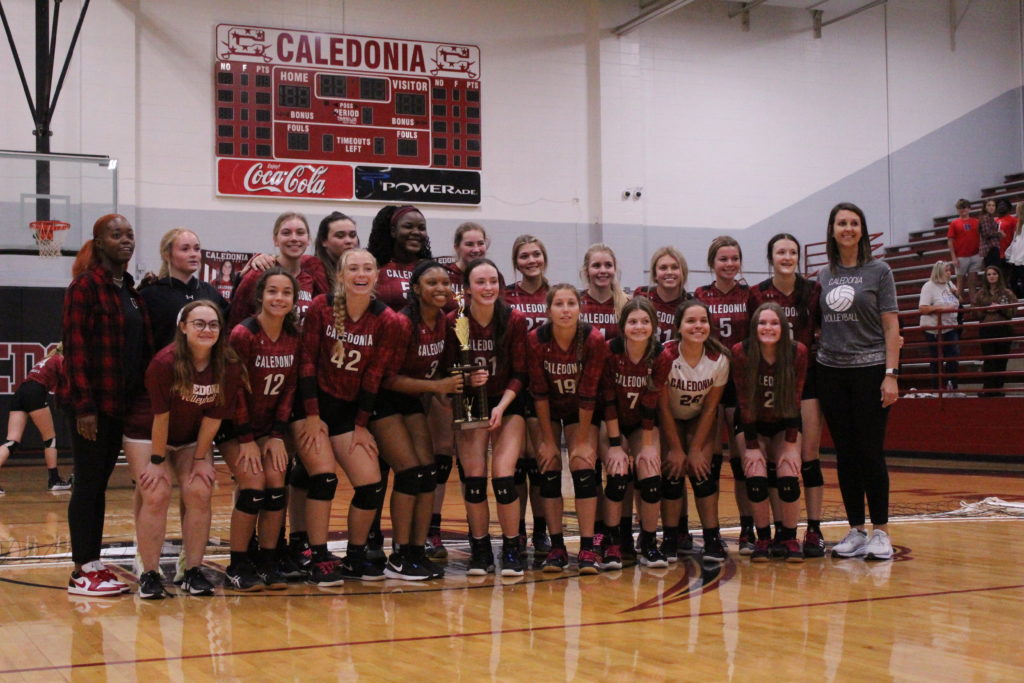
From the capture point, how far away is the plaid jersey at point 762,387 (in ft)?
17.6

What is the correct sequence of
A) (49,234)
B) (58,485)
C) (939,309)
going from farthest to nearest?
(939,309), (49,234), (58,485)

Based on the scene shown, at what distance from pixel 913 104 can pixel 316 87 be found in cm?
1044

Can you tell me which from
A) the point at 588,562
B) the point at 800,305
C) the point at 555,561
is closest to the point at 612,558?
the point at 588,562

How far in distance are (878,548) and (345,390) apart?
9.00 ft

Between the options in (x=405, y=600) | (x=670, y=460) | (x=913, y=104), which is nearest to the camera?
(x=405, y=600)

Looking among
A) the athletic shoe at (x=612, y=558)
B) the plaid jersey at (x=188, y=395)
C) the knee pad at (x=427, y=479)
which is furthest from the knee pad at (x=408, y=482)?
the athletic shoe at (x=612, y=558)

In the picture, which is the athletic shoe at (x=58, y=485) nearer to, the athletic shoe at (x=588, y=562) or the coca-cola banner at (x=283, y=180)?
the coca-cola banner at (x=283, y=180)

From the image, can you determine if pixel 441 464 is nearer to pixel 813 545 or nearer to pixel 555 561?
pixel 555 561

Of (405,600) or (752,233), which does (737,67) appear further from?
(405,600)

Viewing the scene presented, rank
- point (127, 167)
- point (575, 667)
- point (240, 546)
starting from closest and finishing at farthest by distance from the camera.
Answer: point (575, 667)
point (240, 546)
point (127, 167)

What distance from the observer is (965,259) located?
1462 cm

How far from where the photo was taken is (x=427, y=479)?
16.6ft

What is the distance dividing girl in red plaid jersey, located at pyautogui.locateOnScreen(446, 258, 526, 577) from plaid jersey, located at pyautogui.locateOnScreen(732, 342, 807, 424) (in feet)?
3.68

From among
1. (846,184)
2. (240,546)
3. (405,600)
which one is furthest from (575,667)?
(846,184)
